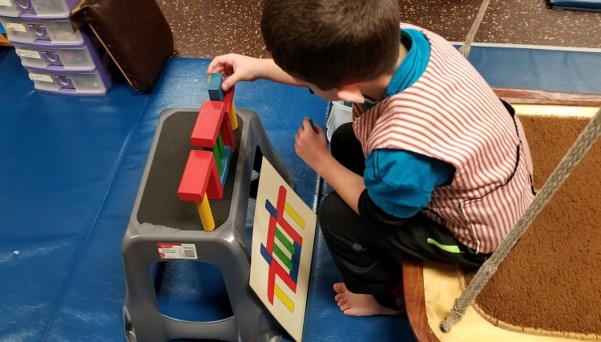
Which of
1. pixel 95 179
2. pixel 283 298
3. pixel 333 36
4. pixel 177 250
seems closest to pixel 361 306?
pixel 283 298

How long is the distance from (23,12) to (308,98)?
0.89m

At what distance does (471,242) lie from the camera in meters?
0.88

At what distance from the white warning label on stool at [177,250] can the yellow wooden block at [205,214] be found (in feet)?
0.16

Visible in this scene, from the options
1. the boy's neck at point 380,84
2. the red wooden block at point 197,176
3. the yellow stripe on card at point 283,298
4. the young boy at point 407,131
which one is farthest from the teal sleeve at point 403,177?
the yellow stripe on card at point 283,298

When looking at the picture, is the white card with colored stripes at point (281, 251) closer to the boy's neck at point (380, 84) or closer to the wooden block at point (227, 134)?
the wooden block at point (227, 134)

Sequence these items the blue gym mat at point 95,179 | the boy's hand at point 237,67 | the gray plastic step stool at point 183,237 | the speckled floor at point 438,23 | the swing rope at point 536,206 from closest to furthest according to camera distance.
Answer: the swing rope at point 536,206
the gray plastic step stool at point 183,237
the boy's hand at point 237,67
the blue gym mat at point 95,179
the speckled floor at point 438,23

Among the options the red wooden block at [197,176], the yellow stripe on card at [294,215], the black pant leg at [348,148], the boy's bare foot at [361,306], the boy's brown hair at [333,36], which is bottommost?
the boy's bare foot at [361,306]

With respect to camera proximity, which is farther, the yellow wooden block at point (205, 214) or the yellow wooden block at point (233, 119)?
the yellow wooden block at point (233, 119)

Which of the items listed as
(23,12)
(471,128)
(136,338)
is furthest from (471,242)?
(23,12)

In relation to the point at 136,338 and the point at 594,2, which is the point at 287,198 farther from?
the point at 594,2

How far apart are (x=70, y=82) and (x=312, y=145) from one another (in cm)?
105

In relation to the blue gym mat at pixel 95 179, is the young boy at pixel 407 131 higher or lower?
higher

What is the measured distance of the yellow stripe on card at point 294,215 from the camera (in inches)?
46.4

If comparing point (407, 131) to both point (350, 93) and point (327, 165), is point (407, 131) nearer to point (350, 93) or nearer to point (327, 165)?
point (350, 93)
